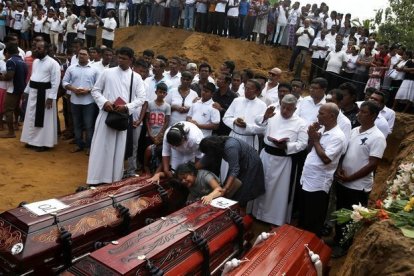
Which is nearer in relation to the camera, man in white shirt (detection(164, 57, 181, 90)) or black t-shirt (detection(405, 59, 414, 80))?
man in white shirt (detection(164, 57, 181, 90))

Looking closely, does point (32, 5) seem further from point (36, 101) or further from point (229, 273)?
point (229, 273)

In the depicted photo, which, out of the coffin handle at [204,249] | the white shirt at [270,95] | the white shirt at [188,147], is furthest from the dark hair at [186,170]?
the white shirt at [270,95]

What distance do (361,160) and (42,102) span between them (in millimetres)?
5199

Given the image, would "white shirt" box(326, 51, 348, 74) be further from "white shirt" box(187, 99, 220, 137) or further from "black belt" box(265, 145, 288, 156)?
"black belt" box(265, 145, 288, 156)

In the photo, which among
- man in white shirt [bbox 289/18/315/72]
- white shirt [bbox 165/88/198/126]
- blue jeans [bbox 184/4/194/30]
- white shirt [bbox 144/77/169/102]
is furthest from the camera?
blue jeans [bbox 184/4/194/30]

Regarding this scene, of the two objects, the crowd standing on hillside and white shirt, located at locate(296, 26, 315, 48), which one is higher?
white shirt, located at locate(296, 26, 315, 48)

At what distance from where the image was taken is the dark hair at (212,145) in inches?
171

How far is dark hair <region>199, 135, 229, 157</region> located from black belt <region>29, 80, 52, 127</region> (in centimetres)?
374

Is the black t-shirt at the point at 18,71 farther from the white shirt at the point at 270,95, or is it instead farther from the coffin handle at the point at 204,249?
the coffin handle at the point at 204,249

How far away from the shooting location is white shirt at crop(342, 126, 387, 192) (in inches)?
166

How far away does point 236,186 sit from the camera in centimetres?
442

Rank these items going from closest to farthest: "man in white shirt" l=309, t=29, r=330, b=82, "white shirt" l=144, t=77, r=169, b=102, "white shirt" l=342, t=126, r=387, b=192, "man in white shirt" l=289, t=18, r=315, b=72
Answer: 1. "white shirt" l=342, t=126, r=387, b=192
2. "white shirt" l=144, t=77, r=169, b=102
3. "man in white shirt" l=309, t=29, r=330, b=82
4. "man in white shirt" l=289, t=18, r=315, b=72

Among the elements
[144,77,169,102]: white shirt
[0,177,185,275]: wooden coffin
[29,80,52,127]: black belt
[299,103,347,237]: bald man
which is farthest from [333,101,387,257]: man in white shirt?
[29,80,52,127]: black belt

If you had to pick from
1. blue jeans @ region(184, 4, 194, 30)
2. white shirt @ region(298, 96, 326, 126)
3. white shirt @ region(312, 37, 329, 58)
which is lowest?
white shirt @ region(298, 96, 326, 126)
